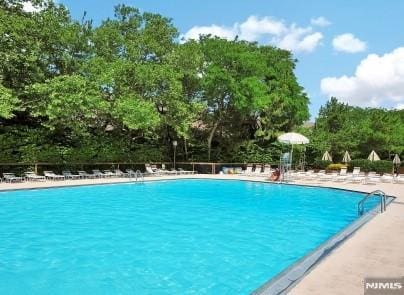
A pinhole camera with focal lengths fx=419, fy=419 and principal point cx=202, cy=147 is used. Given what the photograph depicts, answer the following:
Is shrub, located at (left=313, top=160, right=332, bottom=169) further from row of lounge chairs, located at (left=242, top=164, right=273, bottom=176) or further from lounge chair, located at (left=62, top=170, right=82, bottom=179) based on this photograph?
lounge chair, located at (left=62, top=170, right=82, bottom=179)

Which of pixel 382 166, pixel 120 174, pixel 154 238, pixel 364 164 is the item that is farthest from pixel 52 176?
pixel 382 166

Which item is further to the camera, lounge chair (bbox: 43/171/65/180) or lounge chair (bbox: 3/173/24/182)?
lounge chair (bbox: 43/171/65/180)

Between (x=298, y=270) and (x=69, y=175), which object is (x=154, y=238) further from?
(x=69, y=175)

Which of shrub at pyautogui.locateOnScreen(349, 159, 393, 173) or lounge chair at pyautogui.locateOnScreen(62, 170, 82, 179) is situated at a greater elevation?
shrub at pyautogui.locateOnScreen(349, 159, 393, 173)

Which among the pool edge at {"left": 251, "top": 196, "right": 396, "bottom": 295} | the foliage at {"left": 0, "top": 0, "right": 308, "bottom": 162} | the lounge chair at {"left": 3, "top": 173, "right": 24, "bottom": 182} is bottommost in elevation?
the pool edge at {"left": 251, "top": 196, "right": 396, "bottom": 295}

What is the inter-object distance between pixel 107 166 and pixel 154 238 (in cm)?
1845

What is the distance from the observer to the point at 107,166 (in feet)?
93.5

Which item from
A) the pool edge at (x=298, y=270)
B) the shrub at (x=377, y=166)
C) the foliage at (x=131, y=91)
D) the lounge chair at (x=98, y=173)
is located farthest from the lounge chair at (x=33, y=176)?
the shrub at (x=377, y=166)

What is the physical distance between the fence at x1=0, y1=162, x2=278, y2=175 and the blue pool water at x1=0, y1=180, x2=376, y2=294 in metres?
4.71

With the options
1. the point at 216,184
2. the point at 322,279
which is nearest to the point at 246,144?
the point at 216,184

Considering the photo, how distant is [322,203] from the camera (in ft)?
59.4

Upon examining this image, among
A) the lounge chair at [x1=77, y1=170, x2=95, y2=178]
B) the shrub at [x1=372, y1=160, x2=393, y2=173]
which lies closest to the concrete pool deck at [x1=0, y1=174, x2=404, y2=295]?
the lounge chair at [x1=77, y1=170, x2=95, y2=178]

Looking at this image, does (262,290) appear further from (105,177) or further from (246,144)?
(246,144)

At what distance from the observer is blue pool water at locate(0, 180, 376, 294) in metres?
7.51
